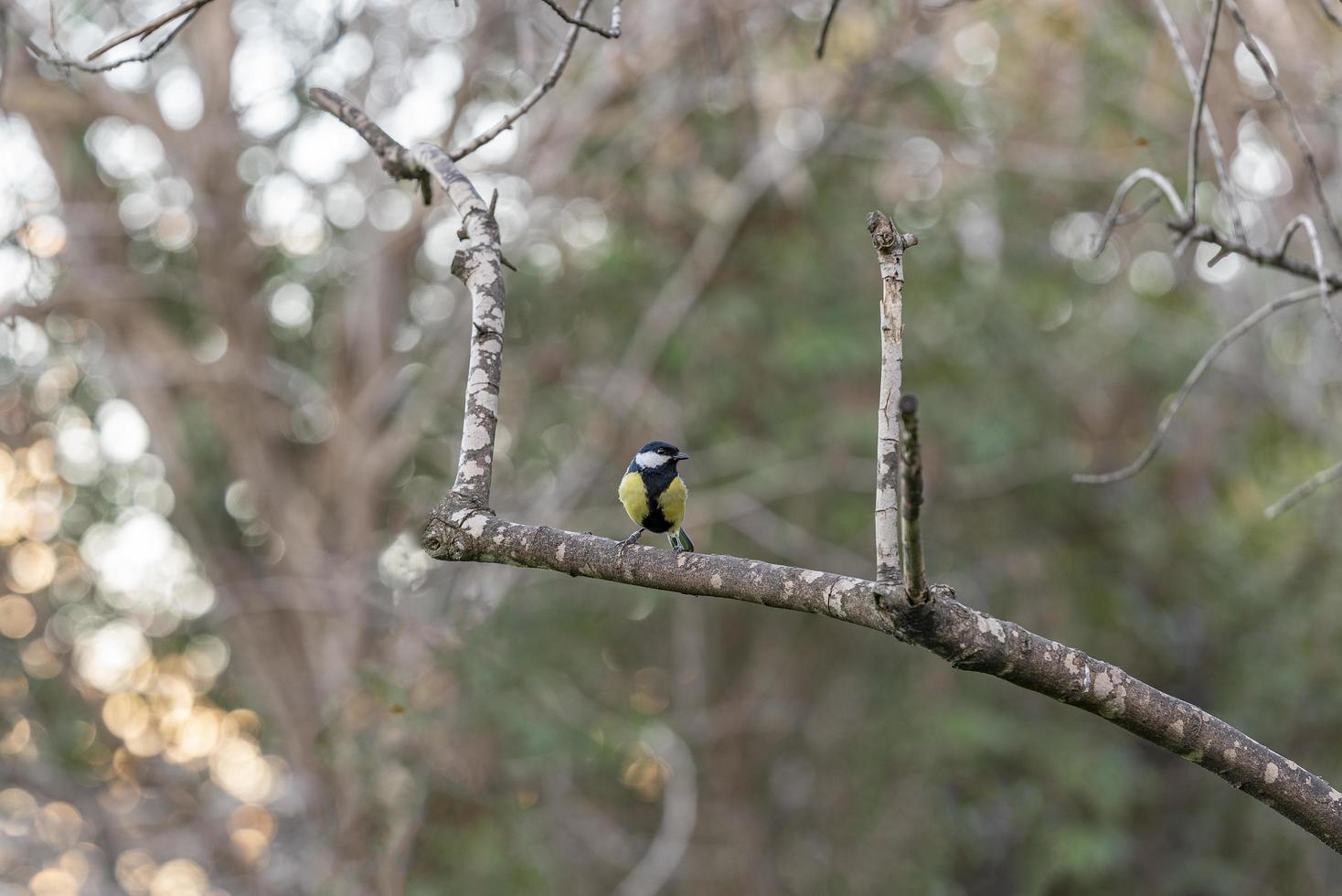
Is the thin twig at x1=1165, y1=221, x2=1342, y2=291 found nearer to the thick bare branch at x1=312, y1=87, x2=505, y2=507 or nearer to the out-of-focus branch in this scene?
the thick bare branch at x1=312, y1=87, x2=505, y2=507

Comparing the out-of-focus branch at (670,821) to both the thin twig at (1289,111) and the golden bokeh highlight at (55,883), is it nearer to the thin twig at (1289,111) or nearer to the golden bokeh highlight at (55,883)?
the golden bokeh highlight at (55,883)

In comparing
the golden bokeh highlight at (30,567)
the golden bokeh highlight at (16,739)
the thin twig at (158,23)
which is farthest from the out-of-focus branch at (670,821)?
the thin twig at (158,23)

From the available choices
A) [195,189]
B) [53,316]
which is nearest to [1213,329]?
[195,189]

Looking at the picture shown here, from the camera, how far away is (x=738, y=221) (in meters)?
9.30

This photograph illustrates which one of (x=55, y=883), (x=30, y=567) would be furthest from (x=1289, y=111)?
(x=30, y=567)

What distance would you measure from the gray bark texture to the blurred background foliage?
19.3ft

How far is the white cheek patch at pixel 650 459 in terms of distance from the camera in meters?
3.82

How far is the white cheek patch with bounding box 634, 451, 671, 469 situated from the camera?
12.5 ft

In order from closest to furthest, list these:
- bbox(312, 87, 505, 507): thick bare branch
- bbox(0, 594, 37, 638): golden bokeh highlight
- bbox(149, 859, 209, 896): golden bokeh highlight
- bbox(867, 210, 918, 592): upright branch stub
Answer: bbox(867, 210, 918, 592): upright branch stub → bbox(312, 87, 505, 507): thick bare branch → bbox(149, 859, 209, 896): golden bokeh highlight → bbox(0, 594, 37, 638): golden bokeh highlight

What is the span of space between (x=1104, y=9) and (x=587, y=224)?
4185 millimetres

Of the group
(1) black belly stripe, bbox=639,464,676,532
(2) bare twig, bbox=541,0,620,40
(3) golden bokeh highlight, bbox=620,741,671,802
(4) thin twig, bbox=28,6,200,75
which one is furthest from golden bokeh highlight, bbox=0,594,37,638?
(2) bare twig, bbox=541,0,620,40

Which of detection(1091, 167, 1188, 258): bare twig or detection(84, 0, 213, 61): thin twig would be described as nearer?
detection(84, 0, 213, 61): thin twig

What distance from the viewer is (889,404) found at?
5.66 feet

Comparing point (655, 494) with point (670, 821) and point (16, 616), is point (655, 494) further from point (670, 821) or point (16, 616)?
point (16, 616)
